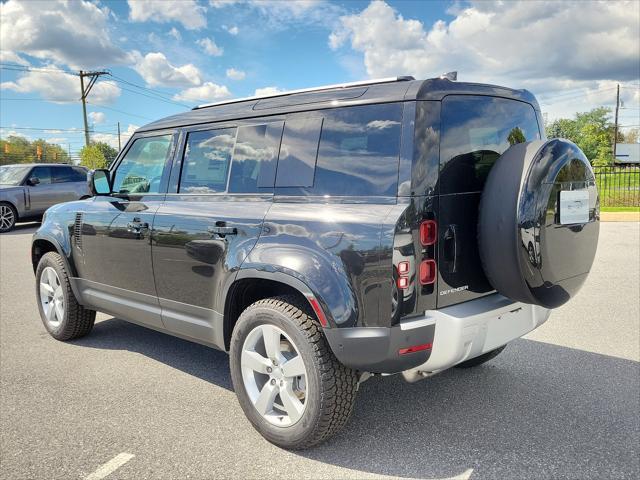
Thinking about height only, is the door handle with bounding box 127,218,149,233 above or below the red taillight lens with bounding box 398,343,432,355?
above

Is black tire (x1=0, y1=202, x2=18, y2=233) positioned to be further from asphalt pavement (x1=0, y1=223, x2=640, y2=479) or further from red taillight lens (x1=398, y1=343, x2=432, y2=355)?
red taillight lens (x1=398, y1=343, x2=432, y2=355)

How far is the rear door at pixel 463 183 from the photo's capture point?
9.12ft

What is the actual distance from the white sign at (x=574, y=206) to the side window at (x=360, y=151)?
3.09 ft

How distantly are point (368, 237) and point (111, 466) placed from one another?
182cm

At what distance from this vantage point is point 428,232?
2688 millimetres

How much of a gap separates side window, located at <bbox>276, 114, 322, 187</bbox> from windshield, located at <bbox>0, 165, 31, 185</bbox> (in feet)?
45.4

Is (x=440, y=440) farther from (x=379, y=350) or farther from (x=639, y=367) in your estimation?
(x=639, y=367)

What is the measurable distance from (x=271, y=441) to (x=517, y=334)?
155cm

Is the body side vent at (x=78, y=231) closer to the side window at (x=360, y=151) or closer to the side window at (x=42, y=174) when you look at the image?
the side window at (x=360, y=151)

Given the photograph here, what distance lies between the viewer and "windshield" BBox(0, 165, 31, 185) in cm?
1455

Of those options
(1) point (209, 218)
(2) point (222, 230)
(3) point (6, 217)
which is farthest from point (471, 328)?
(3) point (6, 217)

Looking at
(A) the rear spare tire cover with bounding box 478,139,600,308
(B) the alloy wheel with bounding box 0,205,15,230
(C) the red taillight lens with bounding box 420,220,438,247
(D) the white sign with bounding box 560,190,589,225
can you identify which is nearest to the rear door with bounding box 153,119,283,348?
(C) the red taillight lens with bounding box 420,220,438,247

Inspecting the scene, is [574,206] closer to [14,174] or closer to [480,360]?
[480,360]

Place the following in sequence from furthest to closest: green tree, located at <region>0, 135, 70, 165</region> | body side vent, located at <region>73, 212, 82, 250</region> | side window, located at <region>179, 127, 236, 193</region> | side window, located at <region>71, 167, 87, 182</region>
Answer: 1. green tree, located at <region>0, 135, 70, 165</region>
2. side window, located at <region>71, 167, 87, 182</region>
3. body side vent, located at <region>73, 212, 82, 250</region>
4. side window, located at <region>179, 127, 236, 193</region>
